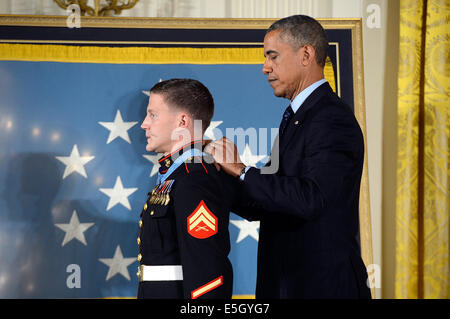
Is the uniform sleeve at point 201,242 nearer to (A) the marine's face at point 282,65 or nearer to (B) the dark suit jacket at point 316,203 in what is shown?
(B) the dark suit jacket at point 316,203

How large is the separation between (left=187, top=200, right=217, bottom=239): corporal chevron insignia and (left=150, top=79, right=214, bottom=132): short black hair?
1.37 ft

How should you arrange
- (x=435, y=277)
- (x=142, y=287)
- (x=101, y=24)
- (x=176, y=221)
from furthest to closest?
(x=101, y=24) → (x=435, y=277) → (x=142, y=287) → (x=176, y=221)

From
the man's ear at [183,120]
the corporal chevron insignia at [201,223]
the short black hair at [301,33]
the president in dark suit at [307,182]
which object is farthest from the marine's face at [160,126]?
the short black hair at [301,33]

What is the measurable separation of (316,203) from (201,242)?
14.5 inches

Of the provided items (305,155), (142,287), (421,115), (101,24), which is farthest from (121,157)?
(421,115)

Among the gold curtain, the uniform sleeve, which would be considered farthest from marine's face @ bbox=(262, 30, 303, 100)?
the gold curtain

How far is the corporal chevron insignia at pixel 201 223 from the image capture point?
1491 millimetres

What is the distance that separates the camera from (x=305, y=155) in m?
1.63

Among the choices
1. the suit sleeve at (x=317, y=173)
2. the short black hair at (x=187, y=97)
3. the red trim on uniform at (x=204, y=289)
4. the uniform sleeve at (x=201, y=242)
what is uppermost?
the short black hair at (x=187, y=97)

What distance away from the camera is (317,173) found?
156 cm

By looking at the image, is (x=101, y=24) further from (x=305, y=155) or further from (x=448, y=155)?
(x=448, y=155)

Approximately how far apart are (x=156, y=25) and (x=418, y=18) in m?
1.50

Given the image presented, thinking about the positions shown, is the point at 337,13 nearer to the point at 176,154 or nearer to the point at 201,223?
the point at 176,154

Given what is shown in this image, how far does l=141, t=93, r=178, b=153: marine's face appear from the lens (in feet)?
5.74
